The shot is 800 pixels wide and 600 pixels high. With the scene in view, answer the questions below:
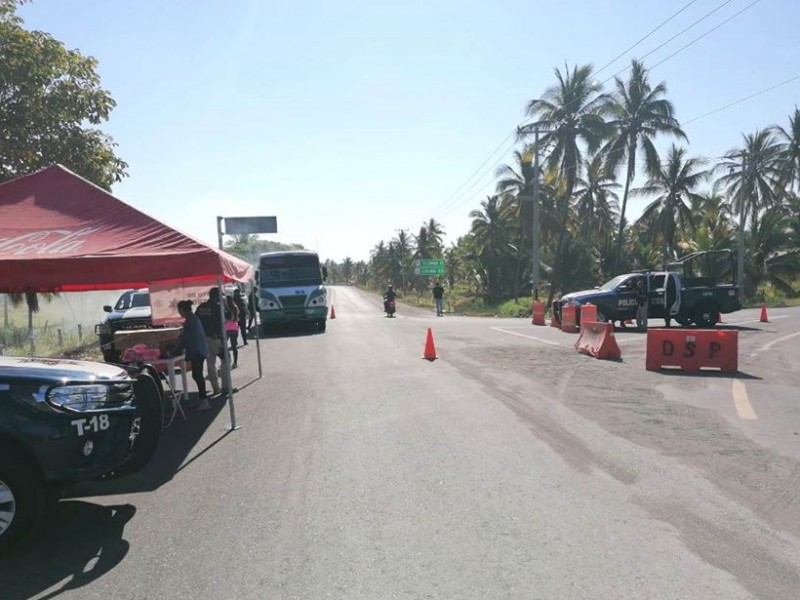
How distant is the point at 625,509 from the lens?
5105mm

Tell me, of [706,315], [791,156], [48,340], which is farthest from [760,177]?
[48,340]

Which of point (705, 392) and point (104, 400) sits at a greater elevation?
point (104, 400)

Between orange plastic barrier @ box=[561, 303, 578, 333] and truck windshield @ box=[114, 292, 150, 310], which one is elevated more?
truck windshield @ box=[114, 292, 150, 310]

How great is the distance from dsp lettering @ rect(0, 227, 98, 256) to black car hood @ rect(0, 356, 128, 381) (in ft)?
7.45

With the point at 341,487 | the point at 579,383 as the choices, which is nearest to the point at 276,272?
the point at 579,383

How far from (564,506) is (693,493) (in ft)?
4.01

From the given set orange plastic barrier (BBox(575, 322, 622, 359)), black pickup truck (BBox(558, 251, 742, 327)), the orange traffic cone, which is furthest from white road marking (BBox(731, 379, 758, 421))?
black pickup truck (BBox(558, 251, 742, 327))

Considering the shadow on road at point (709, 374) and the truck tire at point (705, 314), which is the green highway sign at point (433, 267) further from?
the shadow on road at point (709, 374)

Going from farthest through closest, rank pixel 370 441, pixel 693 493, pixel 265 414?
pixel 265 414 < pixel 370 441 < pixel 693 493

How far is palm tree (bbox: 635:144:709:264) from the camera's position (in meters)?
46.1

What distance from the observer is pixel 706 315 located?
22109mm

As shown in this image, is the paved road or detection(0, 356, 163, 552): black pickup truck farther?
detection(0, 356, 163, 552): black pickup truck

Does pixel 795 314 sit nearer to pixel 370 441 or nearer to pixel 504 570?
pixel 370 441

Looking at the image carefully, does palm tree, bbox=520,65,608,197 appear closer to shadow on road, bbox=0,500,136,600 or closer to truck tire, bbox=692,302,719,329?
truck tire, bbox=692,302,719,329
